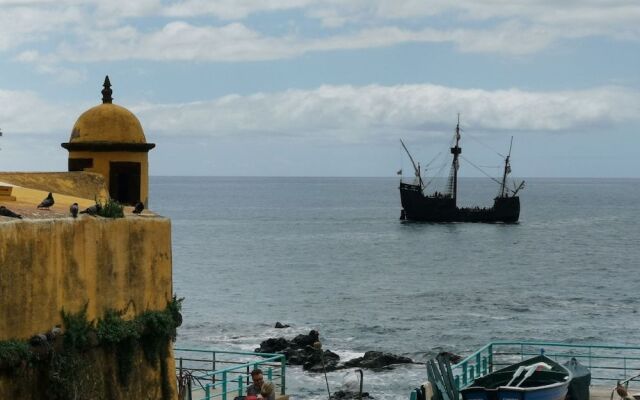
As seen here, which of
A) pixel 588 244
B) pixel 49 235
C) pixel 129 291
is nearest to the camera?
pixel 49 235

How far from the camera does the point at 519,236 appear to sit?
113 m

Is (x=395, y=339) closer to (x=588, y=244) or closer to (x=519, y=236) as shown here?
(x=588, y=244)

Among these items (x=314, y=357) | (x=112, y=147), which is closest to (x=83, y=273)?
(x=112, y=147)

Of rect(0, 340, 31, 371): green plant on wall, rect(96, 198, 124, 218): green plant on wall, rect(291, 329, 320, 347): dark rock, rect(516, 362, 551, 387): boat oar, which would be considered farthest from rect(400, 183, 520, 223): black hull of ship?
rect(0, 340, 31, 371): green plant on wall

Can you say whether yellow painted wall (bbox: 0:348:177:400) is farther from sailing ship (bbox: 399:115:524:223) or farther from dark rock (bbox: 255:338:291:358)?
sailing ship (bbox: 399:115:524:223)

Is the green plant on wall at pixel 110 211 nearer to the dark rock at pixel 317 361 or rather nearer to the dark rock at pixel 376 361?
the dark rock at pixel 317 361

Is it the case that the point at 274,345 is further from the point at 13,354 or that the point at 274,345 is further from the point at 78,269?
the point at 13,354

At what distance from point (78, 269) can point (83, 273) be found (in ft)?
0.41

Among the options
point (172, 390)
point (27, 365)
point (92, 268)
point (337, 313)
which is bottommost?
point (337, 313)

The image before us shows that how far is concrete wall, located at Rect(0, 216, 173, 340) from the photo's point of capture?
394 inches

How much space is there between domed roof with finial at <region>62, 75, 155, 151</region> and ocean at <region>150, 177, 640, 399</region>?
18514 mm

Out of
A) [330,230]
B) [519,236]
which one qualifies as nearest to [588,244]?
[519,236]

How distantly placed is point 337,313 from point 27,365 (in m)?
44.7

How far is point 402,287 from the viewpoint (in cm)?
6675
